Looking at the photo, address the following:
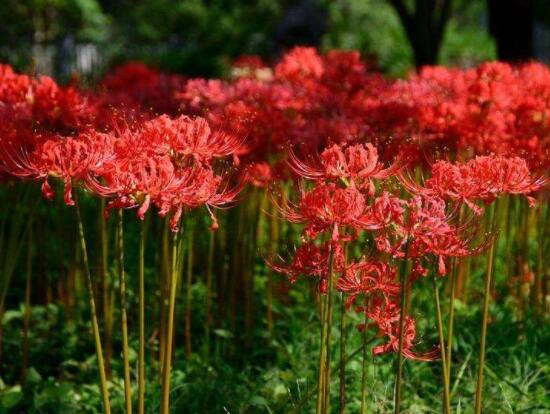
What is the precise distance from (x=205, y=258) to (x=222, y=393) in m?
1.45

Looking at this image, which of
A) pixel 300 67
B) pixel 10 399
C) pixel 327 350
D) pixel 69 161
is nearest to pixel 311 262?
pixel 327 350

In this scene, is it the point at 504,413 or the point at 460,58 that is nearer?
the point at 504,413

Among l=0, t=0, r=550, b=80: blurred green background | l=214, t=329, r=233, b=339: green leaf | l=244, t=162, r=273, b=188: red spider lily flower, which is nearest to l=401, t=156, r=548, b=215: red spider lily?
l=244, t=162, r=273, b=188: red spider lily flower

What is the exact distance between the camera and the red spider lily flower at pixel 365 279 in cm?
287

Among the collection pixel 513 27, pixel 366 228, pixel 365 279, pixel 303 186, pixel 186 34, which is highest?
pixel 186 34

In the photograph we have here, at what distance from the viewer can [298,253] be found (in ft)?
9.32

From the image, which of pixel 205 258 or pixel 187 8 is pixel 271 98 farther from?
pixel 187 8

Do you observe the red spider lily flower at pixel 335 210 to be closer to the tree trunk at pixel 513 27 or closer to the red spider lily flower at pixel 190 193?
the red spider lily flower at pixel 190 193

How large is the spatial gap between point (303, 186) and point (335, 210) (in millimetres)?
255

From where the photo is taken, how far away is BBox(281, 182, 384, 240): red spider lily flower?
260cm

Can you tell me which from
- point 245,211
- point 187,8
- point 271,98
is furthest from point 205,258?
point 187,8

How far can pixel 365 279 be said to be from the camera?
2.88 m

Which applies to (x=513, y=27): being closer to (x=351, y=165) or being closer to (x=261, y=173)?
(x=261, y=173)

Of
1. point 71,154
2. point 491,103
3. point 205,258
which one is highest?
point 491,103
